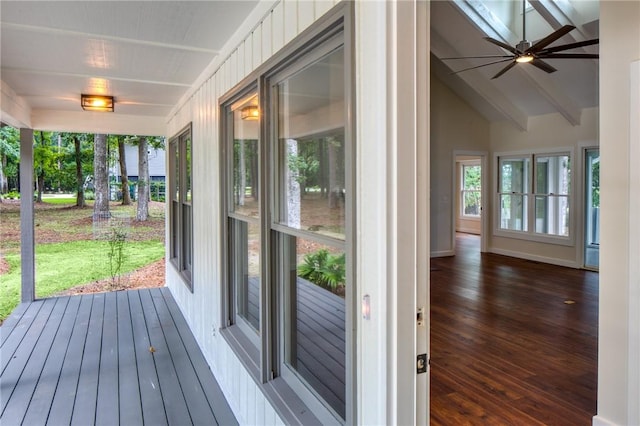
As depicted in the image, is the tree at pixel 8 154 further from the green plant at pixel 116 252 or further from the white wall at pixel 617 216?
the white wall at pixel 617 216

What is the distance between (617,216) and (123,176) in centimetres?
540

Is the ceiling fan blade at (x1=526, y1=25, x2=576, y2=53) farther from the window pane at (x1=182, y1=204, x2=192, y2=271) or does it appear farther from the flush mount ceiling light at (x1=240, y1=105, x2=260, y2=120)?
the window pane at (x1=182, y1=204, x2=192, y2=271)

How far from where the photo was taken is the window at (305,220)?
1.55 metres

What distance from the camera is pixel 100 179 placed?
551 centimetres

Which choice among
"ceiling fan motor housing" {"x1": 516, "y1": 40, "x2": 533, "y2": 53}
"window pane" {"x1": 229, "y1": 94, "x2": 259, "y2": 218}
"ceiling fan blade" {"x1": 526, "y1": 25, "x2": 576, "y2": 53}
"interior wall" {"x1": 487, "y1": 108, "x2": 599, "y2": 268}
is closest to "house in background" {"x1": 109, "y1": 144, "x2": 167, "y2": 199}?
"window pane" {"x1": 229, "y1": 94, "x2": 259, "y2": 218}

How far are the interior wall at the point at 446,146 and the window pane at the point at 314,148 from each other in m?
6.78

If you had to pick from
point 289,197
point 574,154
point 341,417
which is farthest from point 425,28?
point 574,154

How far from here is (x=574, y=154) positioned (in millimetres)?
7168

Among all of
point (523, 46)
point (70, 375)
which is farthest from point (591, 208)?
point (70, 375)

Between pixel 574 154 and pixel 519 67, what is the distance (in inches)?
72.5

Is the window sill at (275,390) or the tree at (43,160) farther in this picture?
the tree at (43,160)

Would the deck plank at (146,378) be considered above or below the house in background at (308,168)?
below

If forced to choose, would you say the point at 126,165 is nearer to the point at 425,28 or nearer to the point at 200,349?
the point at 200,349

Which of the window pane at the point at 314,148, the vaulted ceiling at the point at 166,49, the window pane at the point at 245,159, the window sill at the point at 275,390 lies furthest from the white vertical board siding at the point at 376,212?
the vaulted ceiling at the point at 166,49
